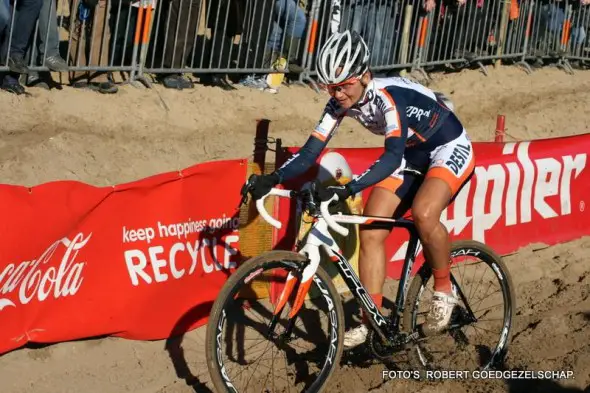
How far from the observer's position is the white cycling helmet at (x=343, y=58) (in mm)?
5645

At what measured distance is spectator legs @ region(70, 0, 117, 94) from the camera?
9812mm

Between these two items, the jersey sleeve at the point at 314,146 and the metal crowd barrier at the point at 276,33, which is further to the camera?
the metal crowd barrier at the point at 276,33

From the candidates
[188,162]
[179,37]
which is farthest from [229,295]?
[179,37]

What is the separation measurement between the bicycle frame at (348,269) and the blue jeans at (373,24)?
6.55m

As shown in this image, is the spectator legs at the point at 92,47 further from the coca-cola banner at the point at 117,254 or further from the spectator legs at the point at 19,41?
the coca-cola banner at the point at 117,254

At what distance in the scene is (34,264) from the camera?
6.09 meters

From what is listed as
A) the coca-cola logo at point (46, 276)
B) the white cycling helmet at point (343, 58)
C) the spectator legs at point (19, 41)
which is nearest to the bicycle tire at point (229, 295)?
the white cycling helmet at point (343, 58)

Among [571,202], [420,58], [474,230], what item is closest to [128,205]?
[474,230]

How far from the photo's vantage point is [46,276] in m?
6.18

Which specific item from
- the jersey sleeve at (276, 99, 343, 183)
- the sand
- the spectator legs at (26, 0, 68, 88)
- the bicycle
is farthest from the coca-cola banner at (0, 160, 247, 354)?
the spectator legs at (26, 0, 68, 88)

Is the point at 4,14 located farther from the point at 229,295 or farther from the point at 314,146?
the point at 229,295

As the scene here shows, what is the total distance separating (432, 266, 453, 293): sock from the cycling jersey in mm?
832

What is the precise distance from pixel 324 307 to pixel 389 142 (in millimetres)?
1173

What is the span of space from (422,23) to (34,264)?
9.07m
